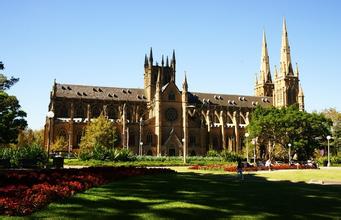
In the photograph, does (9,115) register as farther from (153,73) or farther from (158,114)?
(153,73)

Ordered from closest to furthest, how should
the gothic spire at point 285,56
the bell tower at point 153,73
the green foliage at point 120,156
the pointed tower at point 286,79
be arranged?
the green foliage at point 120,156 → the bell tower at point 153,73 → the gothic spire at point 285,56 → the pointed tower at point 286,79

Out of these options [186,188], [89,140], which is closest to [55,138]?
[89,140]

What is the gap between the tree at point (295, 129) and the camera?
69.1 meters

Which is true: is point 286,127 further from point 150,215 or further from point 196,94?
point 150,215

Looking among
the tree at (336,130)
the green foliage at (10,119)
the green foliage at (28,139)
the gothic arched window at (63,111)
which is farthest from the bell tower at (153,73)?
the green foliage at (10,119)

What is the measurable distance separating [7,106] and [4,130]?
7999mm

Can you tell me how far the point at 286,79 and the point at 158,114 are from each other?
44949mm

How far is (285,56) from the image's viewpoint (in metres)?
113

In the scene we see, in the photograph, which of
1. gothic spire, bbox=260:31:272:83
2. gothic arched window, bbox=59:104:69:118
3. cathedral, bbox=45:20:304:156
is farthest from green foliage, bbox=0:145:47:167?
gothic spire, bbox=260:31:272:83

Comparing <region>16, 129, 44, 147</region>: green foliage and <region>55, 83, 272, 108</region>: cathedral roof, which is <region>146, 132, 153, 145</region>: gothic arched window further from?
<region>16, 129, 44, 147</region>: green foliage

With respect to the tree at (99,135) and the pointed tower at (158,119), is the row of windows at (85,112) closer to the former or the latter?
the pointed tower at (158,119)

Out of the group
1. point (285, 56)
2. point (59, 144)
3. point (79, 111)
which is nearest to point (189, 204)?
point (59, 144)

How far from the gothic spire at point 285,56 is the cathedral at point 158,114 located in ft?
0.95

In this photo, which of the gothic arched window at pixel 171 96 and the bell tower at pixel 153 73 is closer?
the gothic arched window at pixel 171 96
